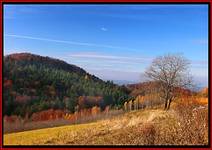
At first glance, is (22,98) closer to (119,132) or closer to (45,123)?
(45,123)

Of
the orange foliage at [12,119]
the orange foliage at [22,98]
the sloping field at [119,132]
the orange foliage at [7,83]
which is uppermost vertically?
the orange foliage at [7,83]

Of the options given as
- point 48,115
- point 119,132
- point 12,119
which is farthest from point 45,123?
point 119,132

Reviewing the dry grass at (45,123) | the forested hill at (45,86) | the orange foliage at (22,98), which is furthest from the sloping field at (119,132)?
the orange foliage at (22,98)

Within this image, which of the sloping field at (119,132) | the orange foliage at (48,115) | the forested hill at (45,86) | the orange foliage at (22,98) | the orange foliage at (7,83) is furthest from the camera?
the orange foliage at (48,115)

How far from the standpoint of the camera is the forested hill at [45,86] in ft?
49.6

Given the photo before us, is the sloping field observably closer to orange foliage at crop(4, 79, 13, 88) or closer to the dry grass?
the dry grass

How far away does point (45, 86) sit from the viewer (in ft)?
51.1

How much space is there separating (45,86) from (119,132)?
2.49 meters

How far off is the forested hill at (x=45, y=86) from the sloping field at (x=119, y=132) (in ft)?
2.01

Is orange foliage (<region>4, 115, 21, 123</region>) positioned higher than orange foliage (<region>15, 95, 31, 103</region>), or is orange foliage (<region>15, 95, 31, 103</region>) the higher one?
orange foliage (<region>15, 95, 31, 103</region>)

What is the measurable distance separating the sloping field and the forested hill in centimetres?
61

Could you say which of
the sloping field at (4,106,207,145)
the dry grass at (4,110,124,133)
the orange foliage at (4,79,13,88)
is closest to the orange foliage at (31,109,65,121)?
the dry grass at (4,110,124,133)

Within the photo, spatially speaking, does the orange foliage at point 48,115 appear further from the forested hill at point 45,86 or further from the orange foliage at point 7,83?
the orange foliage at point 7,83

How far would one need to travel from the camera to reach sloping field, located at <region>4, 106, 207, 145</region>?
15.4m
